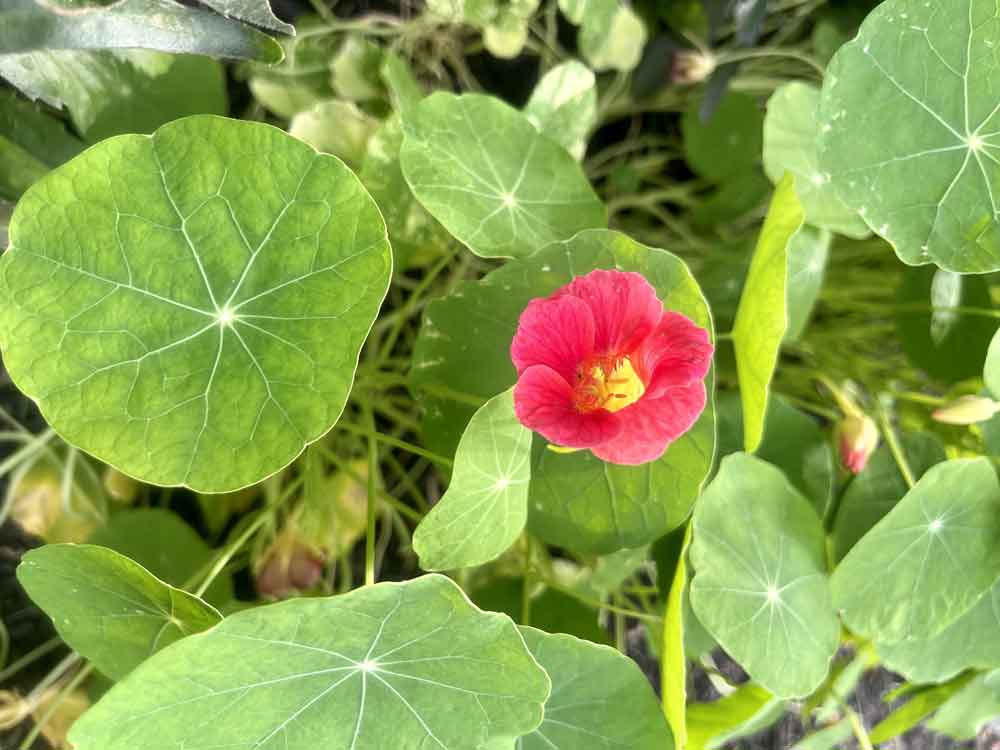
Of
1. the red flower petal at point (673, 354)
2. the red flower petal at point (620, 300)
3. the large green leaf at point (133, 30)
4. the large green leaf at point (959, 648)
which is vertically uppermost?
the large green leaf at point (133, 30)

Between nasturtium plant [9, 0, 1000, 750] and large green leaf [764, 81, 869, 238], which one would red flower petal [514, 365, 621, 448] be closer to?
nasturtium plant [9, 0, 1000, 750]

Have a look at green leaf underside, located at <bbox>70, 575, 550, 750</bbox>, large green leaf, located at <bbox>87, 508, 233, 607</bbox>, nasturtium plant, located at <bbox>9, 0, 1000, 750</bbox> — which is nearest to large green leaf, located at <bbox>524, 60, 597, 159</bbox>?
nasturtium plant, located at <bbox>9, 0, 1000, 750</bbox>

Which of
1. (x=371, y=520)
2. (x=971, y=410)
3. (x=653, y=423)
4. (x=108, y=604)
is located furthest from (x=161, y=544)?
(x=971, y=410)

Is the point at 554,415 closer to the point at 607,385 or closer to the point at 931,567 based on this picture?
the point at 607,385

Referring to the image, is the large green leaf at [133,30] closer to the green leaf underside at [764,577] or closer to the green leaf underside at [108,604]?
the green leaf underside at [108,604]

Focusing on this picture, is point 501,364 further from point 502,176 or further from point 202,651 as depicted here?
point 202,651

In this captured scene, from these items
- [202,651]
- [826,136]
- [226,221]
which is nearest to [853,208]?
[826,136]

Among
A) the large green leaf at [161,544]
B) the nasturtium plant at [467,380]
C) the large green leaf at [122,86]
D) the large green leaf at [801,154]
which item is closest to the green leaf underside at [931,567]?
the nasturtium plant at [467,380]
